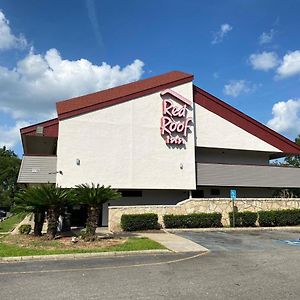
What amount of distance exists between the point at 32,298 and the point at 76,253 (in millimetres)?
5357

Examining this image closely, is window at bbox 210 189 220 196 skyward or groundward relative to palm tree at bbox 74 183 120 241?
skyward

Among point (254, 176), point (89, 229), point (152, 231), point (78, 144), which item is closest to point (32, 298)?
point (89, 229)

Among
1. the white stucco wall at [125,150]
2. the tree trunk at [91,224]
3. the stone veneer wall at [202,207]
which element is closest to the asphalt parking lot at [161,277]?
the tree trunk at [91,224]

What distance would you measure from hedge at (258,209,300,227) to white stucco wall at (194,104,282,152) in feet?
21.9

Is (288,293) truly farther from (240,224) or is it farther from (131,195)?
(131,195)

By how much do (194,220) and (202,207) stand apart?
180cm

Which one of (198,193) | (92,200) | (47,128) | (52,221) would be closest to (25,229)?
(52,221)

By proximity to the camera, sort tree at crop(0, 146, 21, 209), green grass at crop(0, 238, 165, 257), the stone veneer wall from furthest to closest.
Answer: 1. tree at crop(0, 146, 21, 209)
2. the stone veneer wall
3. green grass at crop(0, 238, 165, 257)

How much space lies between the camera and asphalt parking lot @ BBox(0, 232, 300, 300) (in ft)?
24.5

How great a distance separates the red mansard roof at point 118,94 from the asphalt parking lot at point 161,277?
13807 mm

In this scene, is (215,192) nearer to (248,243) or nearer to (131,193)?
(131,193)

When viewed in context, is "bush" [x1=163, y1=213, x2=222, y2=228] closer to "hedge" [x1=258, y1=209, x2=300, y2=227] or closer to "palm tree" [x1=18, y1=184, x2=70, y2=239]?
"hedge" [x1=258, y1=209, x2=300, y2=227]

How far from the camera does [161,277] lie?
356 inches

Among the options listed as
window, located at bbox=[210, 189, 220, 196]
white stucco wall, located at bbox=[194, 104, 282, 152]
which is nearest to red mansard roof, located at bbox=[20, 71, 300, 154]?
white stucco wall, located at bbox=[194, 104, 282, 152]
